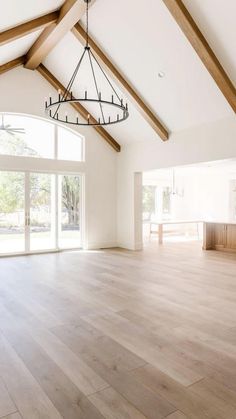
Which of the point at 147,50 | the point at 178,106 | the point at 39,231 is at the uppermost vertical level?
the point at 147,50

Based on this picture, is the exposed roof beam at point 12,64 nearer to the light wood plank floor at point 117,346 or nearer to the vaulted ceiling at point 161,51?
the vaulted ceiling at point 161,51

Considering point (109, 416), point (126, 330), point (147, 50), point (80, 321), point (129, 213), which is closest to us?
point (109, 416)

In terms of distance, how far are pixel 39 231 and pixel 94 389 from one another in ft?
20.1

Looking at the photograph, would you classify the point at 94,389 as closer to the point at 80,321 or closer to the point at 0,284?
the point at 80,321

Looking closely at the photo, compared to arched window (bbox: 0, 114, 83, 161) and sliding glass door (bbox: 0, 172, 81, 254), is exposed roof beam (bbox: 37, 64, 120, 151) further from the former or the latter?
sliding glass door (bbox: 0, 172, 81, 254)

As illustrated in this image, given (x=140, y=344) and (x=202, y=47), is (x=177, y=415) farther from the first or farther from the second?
(x=202, y=47)

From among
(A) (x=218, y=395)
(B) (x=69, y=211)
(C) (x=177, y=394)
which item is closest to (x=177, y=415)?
(C) (x=177, y=394)

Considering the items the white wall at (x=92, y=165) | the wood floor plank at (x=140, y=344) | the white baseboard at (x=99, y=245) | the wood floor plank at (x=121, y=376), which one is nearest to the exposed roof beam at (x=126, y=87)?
the white wall at (x=92, y=165)

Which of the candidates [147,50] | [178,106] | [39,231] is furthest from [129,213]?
[147,50]

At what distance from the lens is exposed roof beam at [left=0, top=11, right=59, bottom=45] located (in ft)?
17.1

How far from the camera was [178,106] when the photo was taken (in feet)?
21.4

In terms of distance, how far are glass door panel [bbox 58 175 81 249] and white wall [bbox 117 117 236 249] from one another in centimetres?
130

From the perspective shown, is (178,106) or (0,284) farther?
(178,106)

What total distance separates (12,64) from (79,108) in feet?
6.26
